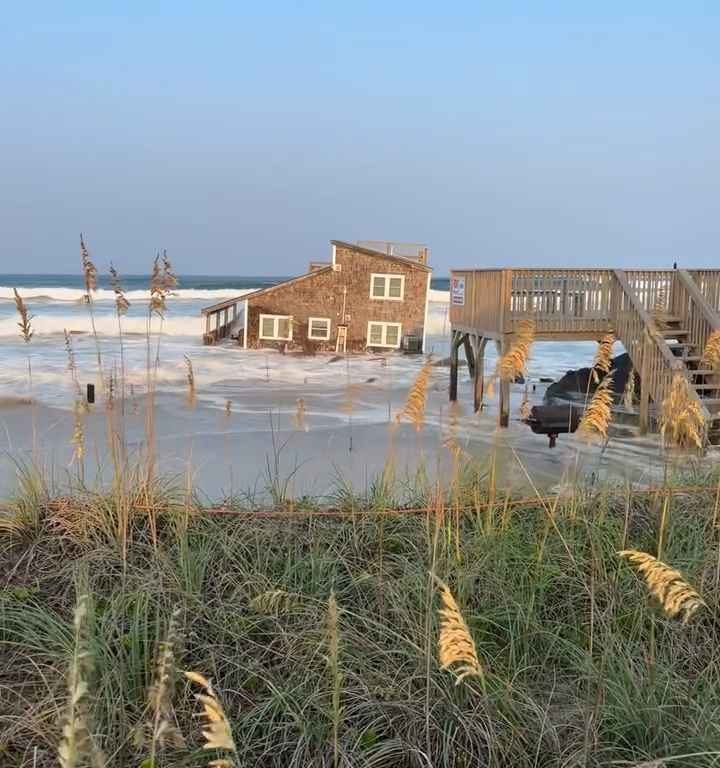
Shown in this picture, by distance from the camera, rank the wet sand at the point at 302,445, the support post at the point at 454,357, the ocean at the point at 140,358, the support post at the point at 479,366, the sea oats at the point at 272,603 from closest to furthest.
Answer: the sea oats at the point at 272,603 < the wet sand at the point at 302,445 < the support post at the point at 479,366 < the support post at the point at 454,357 < the ocean at the point at 140,358

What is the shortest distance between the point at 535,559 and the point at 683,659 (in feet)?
2.89

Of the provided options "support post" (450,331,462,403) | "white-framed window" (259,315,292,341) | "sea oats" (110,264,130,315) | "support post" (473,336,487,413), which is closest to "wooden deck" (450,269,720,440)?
"support post" (473,336,487,413)

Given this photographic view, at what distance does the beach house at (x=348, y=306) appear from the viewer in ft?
96.7

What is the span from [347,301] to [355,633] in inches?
1046

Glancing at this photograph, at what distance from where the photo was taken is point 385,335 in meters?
30.0

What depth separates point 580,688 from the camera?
326 cm

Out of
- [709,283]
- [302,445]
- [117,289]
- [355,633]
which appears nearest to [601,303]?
[709,283]

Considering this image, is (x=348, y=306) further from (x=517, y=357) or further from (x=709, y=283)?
(x=517, y=357)

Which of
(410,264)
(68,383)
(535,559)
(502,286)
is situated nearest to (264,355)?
(410,264)

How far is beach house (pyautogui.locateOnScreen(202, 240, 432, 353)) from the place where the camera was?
29484 millimetres

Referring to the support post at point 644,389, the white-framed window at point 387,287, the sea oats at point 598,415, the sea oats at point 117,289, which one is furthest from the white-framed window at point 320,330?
the sea oats at point 598,415

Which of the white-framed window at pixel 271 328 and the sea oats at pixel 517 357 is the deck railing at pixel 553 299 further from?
the white-framed window at pixel 271 328

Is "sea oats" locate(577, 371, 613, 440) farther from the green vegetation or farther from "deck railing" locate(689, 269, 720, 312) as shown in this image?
"deck railing" locate(689, 269, 720, 312)

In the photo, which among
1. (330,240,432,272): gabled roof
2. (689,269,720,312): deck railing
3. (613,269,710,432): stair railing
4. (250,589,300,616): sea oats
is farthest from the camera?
(330,240,432,272): gabled roof
